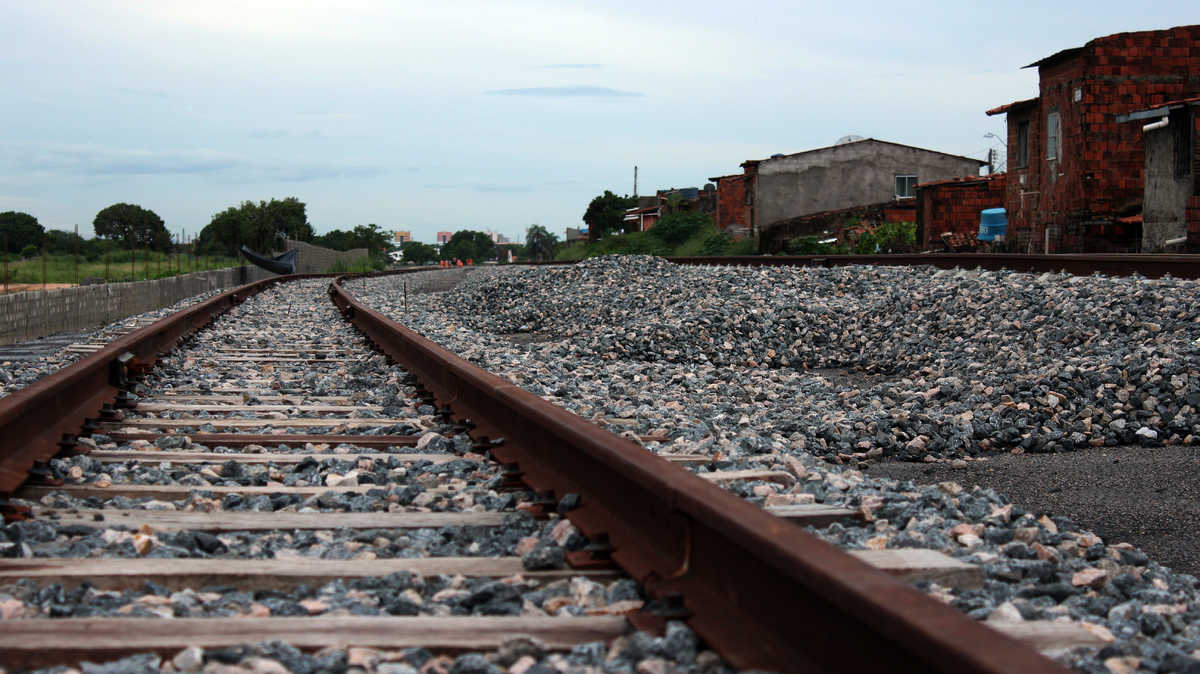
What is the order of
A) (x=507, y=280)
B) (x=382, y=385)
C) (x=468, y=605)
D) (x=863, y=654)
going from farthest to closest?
(x=507, y=280) → (x=382, y=385) → (x=468, y=605) → (x=863, y=654)

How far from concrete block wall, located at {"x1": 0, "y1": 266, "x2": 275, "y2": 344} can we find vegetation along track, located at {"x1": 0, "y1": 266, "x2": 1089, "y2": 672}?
22.2ft

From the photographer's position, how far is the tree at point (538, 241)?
115 metres

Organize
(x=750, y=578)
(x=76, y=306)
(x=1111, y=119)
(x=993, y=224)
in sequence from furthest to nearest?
(x=993, y=224)
(x=1111, y=119)
(x=76, y=306)
(x=750, y=578)

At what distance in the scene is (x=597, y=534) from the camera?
2.83 meters

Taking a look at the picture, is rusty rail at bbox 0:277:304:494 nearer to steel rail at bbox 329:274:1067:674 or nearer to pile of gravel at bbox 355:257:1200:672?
steel rail at bbox 329:274:1067:674

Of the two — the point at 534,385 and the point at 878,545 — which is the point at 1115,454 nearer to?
the point at 878,545

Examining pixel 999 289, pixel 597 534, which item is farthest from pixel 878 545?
pixel 999 289

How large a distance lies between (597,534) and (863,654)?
1.20 meters

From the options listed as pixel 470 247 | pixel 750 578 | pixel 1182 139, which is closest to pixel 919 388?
pixel 750 578

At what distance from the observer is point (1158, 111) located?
2245 cm

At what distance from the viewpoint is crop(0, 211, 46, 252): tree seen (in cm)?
6744

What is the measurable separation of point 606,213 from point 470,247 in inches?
2315

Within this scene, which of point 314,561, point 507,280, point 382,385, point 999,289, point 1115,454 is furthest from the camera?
point 507,280

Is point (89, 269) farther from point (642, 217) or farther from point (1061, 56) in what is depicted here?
point (642, 217)
